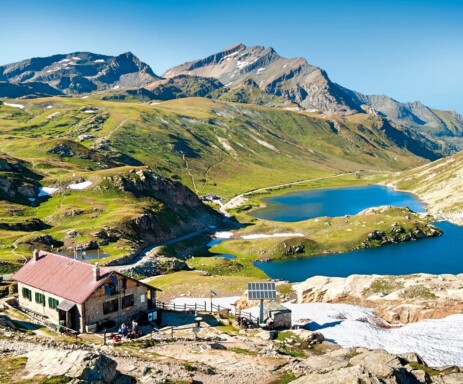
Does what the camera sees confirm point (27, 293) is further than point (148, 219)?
No

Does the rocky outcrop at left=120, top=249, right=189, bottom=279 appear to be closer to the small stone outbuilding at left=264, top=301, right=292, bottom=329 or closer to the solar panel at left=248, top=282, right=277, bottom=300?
the small stone outbuilding at left=264, top=301, right=292, bottom=329

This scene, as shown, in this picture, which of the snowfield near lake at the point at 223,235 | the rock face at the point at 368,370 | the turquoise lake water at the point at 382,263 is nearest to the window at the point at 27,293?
the rock face at the point at 368,370

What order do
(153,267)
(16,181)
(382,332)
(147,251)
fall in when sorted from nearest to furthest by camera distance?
(382,332) < (153,267) < (147,251) < (16,181)

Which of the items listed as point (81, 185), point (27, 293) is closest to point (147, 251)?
point (81, 185)

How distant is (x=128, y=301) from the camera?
65750mm

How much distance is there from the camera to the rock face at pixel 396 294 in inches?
2813

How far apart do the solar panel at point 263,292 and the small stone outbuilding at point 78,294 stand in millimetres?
14758

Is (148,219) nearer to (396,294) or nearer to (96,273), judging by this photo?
(396,294)

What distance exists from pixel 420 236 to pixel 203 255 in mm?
80780

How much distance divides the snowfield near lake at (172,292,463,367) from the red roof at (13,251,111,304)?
82.5 ft

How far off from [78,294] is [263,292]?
24517mm

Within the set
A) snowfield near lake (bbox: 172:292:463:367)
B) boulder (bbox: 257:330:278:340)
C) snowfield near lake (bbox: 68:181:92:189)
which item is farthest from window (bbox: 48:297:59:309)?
snowfield near lake (bbox: 68:181:92:189)

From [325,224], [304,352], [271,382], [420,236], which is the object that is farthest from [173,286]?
[420,236]

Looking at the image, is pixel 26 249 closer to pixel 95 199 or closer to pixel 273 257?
pixel 95 199
